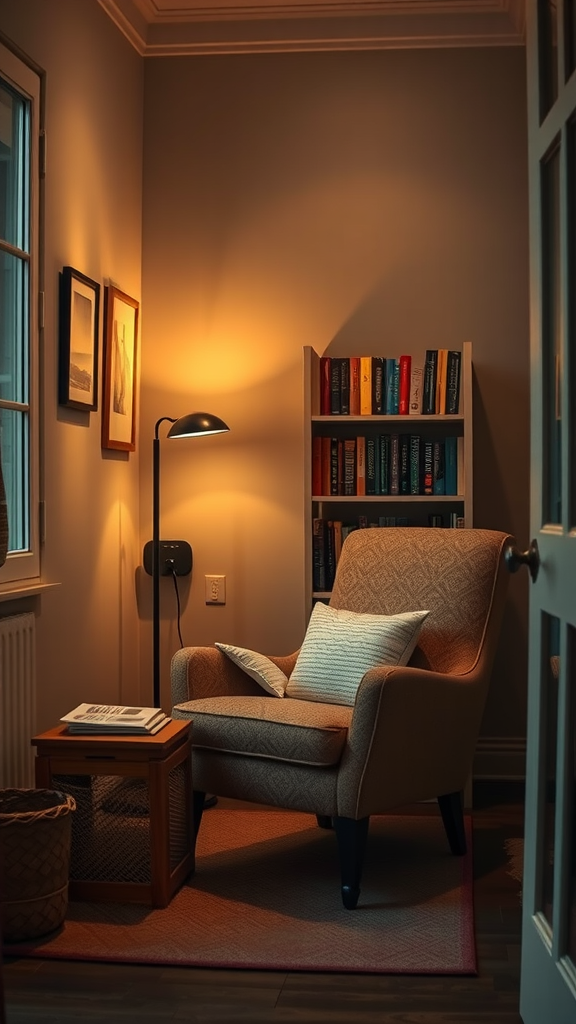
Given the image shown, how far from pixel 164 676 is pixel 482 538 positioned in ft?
4.92

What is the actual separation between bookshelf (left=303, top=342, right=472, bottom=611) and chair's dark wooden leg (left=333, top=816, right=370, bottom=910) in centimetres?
117

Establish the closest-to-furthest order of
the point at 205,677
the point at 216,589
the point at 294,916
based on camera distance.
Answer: the point at 294,916, the point at 205,677, the point at 216,589

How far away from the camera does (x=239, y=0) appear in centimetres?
414

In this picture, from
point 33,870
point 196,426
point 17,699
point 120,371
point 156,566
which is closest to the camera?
point 33,870

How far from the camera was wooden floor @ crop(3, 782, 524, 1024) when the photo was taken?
2.27 m

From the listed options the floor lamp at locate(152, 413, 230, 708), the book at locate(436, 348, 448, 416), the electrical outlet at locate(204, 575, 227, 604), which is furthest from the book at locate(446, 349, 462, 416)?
the electrical outlet at locate(204, 575, 227, 604)

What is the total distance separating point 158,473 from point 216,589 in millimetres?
562

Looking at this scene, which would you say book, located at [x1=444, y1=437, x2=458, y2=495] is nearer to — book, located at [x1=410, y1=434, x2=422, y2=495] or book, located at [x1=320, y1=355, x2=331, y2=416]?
book, located at [x1=410, y1=434, x2=422, y2=495]

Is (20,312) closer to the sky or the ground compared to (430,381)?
closer to the sky

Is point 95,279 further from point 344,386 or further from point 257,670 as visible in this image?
point 257,670

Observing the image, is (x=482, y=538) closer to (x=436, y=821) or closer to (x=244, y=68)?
(x=436, y=821)

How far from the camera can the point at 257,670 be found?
338 cm

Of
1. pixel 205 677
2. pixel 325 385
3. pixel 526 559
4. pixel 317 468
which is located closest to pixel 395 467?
pixel 317 468

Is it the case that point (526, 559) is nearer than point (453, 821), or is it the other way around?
point (526, 559)
